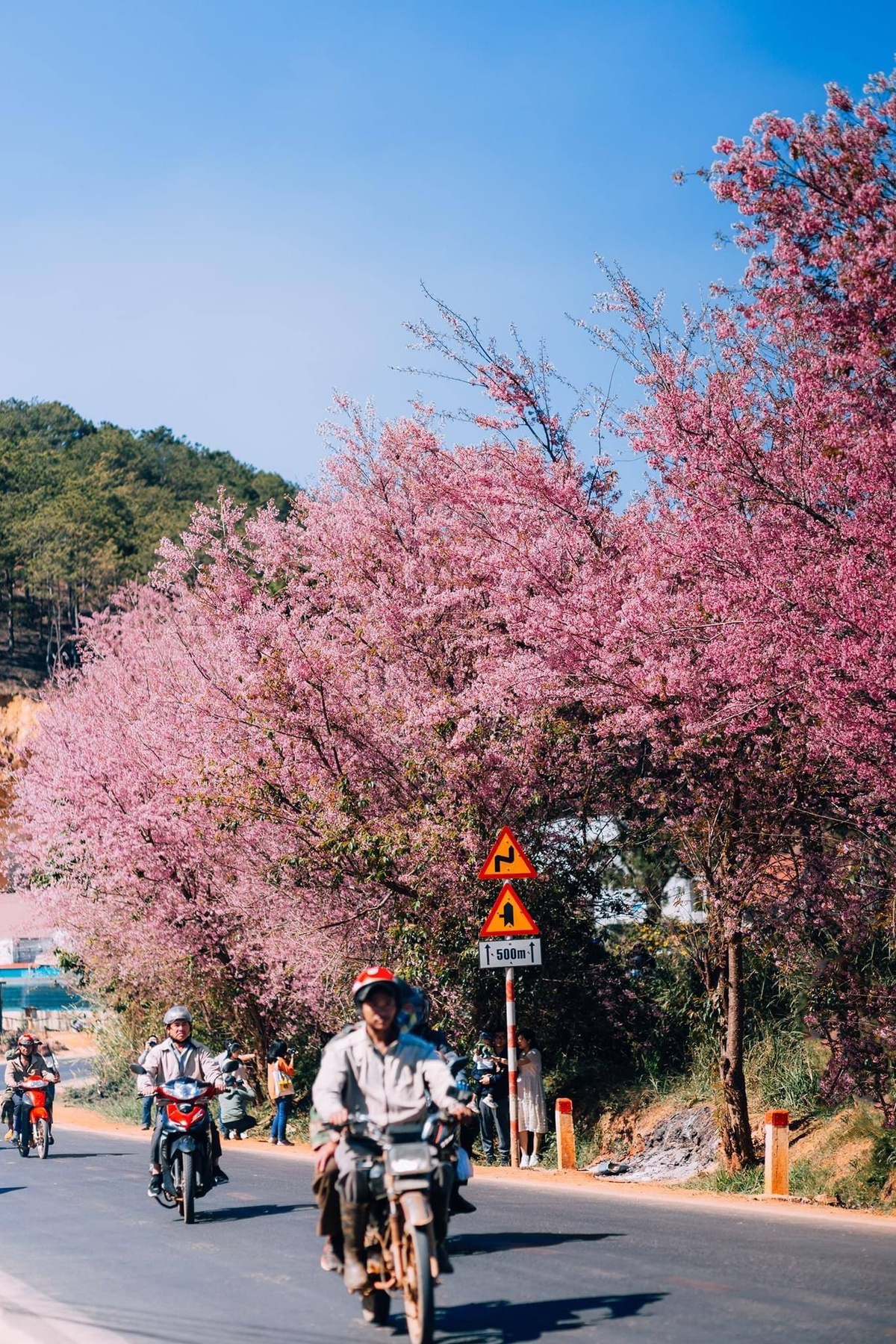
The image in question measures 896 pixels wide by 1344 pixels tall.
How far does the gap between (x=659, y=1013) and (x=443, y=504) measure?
25.5ft

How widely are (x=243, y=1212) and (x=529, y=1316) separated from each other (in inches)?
245

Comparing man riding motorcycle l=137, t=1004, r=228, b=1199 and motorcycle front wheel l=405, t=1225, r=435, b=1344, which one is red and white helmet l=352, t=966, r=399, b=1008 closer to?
motorcycle front wheel l=405, t=1225, r=435, b=1344

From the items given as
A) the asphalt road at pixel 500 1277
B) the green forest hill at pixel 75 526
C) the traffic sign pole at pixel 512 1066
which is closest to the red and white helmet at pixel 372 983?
the asphalt road at pixel 500 1277

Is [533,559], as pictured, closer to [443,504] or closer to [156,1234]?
[443,504]

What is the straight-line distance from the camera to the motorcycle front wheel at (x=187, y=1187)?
1294 cm

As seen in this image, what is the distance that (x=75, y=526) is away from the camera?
3415 inches

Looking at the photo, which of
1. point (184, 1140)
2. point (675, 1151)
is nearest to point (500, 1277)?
point (184, 1140)

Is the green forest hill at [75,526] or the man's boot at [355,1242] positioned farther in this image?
the green forest hill at [75,526]

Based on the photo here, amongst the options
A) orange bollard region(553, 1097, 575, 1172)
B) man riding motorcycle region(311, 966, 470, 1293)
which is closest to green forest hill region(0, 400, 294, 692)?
orange bollard region(553, 1097, 575, 1172)

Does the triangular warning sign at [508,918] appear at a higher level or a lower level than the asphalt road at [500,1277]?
higher

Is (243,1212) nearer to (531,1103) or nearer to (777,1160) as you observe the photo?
(777,1160)

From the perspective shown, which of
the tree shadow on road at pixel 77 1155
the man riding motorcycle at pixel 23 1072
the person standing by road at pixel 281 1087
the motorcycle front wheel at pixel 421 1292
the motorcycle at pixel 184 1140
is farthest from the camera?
the person standing by road at pixel 281 1087

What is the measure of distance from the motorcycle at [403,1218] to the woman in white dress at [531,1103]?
10.3 meters

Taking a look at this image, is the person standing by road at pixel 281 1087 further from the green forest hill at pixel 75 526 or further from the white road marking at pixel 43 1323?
the green forest hill at pixel 75 526
